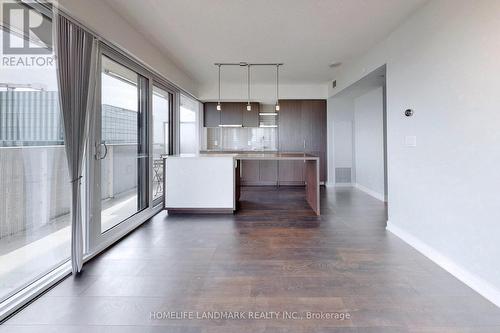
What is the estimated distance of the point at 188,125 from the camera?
6617 mm

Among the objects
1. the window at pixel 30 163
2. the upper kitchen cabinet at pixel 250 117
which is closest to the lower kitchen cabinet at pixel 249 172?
the upper kitchen cabinet at pixel 250 117

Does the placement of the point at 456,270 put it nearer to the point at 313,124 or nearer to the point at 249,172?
the point at 313,124

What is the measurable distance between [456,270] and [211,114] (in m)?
6.13

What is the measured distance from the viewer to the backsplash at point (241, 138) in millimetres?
7556

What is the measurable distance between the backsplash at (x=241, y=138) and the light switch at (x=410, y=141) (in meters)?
4.52

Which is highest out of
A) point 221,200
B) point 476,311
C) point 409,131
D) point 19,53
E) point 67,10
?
point 67,10

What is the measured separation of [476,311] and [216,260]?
2096 millimetres

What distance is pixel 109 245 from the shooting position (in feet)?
10.0

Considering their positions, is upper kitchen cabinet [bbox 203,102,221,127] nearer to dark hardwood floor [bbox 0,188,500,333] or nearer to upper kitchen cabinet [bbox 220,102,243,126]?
upper kitchen cabinet [bbox 220,102,243,126]

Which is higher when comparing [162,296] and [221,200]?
[221,200]

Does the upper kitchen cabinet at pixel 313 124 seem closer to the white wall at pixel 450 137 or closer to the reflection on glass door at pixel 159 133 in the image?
the white wall at pixel 450 137

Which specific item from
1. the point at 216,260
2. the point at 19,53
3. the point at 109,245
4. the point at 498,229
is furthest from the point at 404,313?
the point at 19,53

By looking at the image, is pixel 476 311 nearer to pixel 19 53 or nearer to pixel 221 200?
pixel 221 200

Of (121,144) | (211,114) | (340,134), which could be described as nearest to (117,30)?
(121,144)
